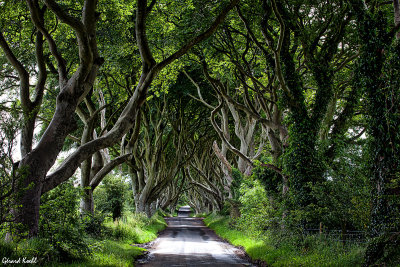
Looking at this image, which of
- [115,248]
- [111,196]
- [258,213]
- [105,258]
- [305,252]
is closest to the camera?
[105,258]

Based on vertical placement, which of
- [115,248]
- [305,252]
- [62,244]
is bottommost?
[305,252]

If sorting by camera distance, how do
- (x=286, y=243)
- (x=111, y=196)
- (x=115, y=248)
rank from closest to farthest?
1. (x=286, y=243)
2. (x=115, y=248)
3. (x=111, y=196)

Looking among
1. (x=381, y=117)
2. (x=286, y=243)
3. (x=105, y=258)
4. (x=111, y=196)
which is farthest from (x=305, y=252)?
(x=111, y=196)

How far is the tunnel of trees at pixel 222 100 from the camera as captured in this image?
720cm

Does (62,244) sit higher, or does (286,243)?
(62,244)

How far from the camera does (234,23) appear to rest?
13.6 m

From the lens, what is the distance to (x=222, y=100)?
1702 cm

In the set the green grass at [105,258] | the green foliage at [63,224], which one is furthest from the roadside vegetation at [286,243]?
the green foliage at [63,224]

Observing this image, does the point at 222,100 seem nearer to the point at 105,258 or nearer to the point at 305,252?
the point at 305,252

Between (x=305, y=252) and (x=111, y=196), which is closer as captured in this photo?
(x=305, y=252)

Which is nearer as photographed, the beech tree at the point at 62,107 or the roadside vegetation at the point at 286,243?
the beech tree at the point at 62,107

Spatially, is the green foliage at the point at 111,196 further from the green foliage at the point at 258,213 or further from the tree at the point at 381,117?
the tree at the point at 381,117

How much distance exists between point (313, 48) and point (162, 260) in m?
9.85

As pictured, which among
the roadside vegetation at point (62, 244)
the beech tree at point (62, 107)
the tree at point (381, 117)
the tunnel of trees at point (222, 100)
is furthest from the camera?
the tunnel of trees at point (222, 100)
